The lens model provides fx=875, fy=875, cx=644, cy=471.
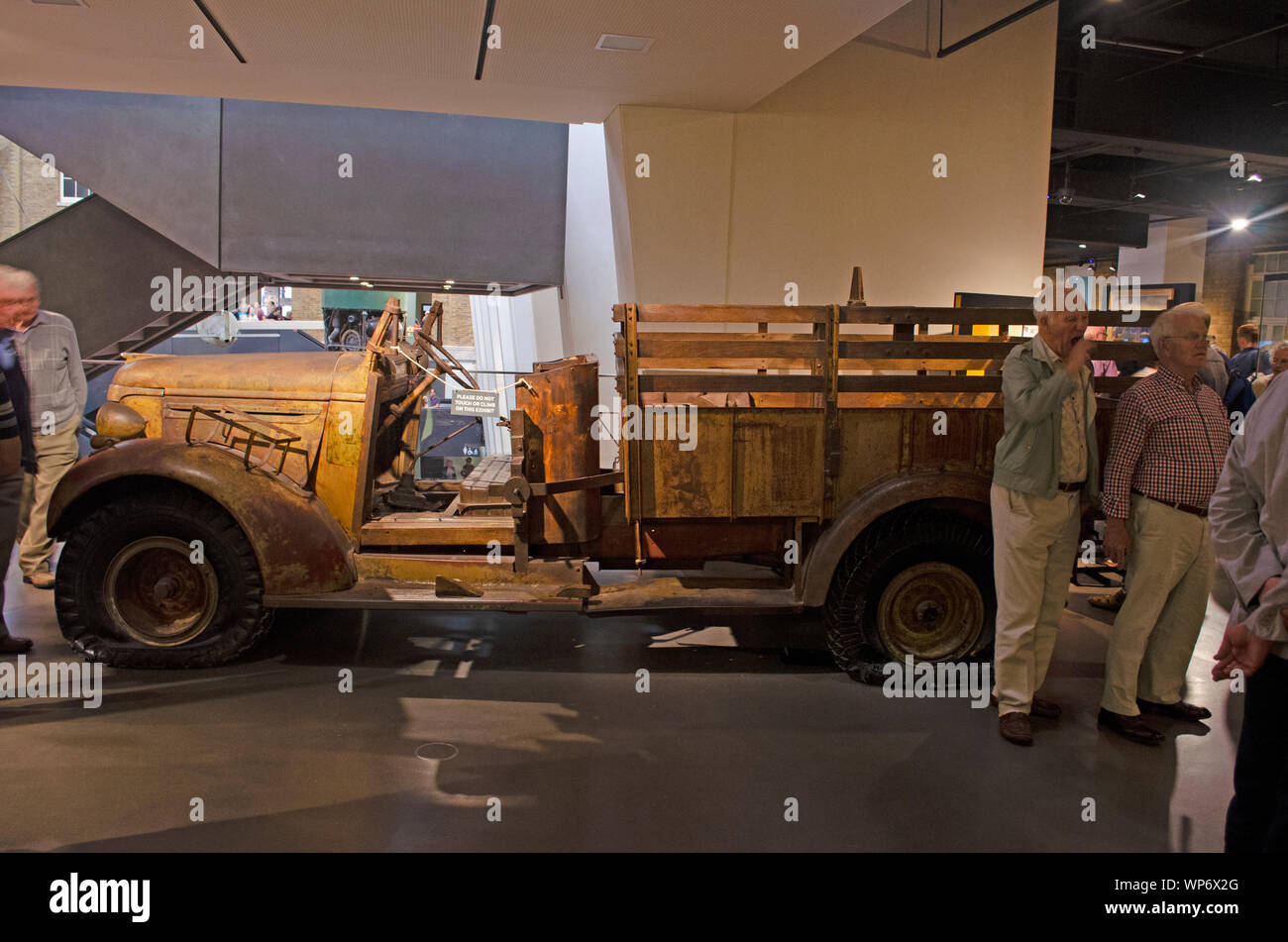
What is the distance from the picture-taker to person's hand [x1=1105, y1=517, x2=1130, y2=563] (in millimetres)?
3834

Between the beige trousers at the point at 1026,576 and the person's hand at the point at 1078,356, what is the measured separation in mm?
541

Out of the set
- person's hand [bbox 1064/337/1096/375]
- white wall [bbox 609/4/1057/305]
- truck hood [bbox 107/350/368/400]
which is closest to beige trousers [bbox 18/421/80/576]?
truck hood [bbox 107/350/368/400]

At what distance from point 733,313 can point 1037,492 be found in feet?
5.21

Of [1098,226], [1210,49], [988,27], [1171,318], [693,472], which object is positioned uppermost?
[1210,49]

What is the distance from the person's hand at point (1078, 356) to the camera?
363 cm

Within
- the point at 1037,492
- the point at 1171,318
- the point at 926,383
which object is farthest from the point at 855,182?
the point at 1037,492

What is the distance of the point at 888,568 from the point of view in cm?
436

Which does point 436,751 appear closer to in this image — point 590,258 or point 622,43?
point 622,43

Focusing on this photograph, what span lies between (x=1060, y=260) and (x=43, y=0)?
14.9 meters

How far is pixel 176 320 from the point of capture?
9719 mm

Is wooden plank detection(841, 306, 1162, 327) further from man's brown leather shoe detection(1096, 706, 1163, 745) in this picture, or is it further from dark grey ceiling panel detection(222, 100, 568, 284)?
dark grey ceiling panel detection(222, 100, 568, 284)

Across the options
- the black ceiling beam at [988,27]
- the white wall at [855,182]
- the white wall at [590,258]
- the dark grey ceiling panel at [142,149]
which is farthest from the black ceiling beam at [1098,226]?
→ the dark grey ceiling panel at [142,149]
